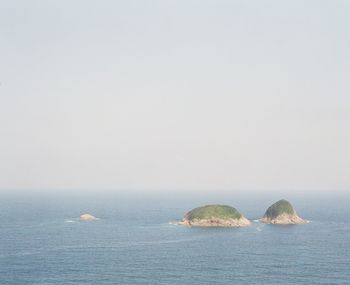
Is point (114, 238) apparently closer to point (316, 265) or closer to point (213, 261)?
point (213, 261)

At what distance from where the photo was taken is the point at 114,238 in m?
A: 183

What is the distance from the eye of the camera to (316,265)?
134875mm

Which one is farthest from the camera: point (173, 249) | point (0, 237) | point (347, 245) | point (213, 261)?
point (0, 237)

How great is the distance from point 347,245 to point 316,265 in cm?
4271

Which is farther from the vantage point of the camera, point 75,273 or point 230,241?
point 230,241

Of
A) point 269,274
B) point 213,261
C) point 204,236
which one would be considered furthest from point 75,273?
point 204,236

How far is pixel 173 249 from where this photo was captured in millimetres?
159250

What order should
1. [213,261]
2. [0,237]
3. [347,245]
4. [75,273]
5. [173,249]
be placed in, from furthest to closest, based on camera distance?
1. [0,237]
2. [347,245]
3. [173,249]
4. [213,261]
5. [75,273]

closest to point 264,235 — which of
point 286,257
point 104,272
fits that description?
point 286,257

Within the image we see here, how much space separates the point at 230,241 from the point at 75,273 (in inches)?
2907

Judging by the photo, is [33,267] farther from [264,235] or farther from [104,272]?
[264,235]

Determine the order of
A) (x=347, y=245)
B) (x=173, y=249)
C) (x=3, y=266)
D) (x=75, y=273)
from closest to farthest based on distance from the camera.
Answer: (x=75, y=273) < (x=3, y=266) < (x=173, y=249) < (x=347, y=245)

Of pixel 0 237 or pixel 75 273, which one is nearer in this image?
pixel 75 273

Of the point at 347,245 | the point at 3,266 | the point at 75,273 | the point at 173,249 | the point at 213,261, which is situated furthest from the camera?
the point at 347,245
